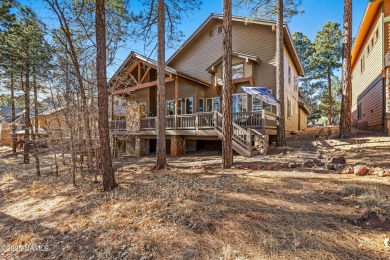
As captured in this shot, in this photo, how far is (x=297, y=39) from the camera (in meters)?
34.8

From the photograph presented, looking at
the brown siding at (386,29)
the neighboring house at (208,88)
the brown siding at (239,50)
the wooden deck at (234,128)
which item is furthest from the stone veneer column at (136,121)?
the brown siding at (386,29)

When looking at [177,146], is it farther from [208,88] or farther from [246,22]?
[246,22]

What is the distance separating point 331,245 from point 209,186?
2619mm

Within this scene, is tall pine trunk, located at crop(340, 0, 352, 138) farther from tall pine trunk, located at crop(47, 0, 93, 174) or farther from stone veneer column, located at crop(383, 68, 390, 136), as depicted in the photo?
tall pine trunk, located at crop(47, 0, 93, 174)

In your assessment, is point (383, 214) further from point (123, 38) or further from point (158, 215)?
point (123, 38)

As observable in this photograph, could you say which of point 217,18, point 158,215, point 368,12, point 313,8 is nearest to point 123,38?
point 158,215

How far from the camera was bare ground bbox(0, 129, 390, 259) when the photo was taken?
7.79 ft

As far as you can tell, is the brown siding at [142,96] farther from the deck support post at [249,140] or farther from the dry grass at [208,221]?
the dry grass at [208,221]

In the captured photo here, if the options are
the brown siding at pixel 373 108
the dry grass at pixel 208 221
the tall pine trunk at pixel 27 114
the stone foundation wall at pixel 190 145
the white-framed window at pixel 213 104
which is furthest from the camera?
the white-framed window at pixel 213 104

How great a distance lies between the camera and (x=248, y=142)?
28.1ft

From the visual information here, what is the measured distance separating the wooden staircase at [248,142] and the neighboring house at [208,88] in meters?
0.05

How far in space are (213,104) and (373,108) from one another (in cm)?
969

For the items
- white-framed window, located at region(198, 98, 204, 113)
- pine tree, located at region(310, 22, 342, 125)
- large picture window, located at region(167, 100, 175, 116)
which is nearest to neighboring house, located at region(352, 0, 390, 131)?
white-framed window, located at region(198, 98, 204, 113)

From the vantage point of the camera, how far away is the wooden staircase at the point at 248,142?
28.0ft
